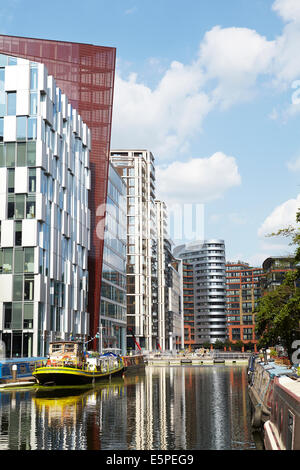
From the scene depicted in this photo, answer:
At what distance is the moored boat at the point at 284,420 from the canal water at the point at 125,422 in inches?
142

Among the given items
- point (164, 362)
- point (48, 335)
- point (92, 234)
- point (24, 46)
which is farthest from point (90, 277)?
point (164, 362)

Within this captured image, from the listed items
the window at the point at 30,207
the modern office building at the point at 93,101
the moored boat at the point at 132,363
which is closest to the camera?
the window at the point at 30,207

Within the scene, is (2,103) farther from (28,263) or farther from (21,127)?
(28,263)

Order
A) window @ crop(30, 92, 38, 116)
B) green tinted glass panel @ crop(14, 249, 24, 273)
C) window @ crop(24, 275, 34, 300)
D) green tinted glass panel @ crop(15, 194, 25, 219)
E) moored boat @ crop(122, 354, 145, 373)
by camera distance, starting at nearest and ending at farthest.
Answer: window @ crop(24, 275, 34, 300)
green tinted glass panel @ crop(14, 249, 24, 273)
green tinted glass panel @ crop(15, 194, 25, 219)
window @ crop(30, 92, 38, 116)
moored boat @ crop(122, 354, 145, 373)

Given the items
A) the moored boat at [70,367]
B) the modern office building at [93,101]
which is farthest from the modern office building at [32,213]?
the modern office building at [93,101]

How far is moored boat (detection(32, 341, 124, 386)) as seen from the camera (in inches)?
1823

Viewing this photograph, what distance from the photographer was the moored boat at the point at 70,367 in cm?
4631

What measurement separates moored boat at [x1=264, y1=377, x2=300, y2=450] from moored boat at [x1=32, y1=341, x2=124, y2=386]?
1246 inches

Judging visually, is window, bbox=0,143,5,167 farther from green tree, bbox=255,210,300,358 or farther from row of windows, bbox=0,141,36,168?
green tree, bbox=255,210,300,358

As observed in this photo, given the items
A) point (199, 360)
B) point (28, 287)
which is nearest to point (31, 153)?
point (28, 287)

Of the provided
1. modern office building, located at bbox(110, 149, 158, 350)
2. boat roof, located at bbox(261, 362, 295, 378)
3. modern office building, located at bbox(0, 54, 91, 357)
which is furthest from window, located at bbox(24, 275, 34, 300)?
modern office building, located at bbox(110, 149, 158, 350)

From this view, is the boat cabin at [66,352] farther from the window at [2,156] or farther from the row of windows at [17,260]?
the window at [2,156]

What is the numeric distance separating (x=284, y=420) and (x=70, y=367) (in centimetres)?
3782

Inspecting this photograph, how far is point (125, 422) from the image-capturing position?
26516 millimetres
